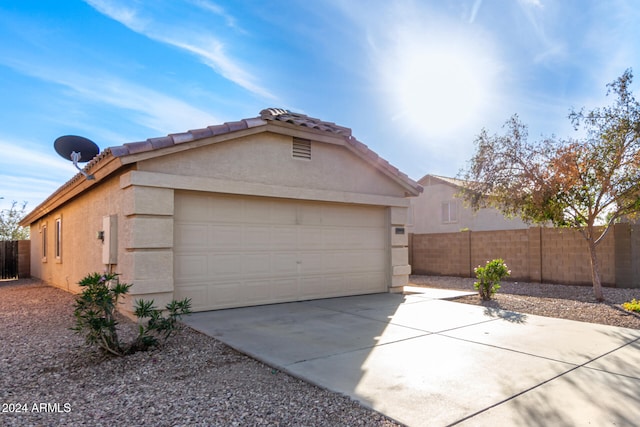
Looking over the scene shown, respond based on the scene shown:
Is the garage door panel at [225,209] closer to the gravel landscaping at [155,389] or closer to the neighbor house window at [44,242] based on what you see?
the gravel landscaping at [155,389]

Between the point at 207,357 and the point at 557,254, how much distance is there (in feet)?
40.4

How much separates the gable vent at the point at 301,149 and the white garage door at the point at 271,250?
3.55 feet

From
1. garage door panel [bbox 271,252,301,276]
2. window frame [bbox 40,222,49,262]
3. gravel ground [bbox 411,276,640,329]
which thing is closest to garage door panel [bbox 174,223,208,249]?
garage door panel [bbox 271,252,301,276]

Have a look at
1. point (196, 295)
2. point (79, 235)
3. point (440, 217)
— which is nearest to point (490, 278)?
point (196, 295)

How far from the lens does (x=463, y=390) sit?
13.0ft

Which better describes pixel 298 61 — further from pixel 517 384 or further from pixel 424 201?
pixel 424 201

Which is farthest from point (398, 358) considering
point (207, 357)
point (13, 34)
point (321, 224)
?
point (13, 34)

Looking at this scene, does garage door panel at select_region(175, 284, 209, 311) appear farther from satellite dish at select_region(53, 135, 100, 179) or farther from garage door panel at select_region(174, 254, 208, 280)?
satellite dish at select_region(53, 135, 100, 179)

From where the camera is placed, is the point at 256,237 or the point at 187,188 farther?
the point at 256,237

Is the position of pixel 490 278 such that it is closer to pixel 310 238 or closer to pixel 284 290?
pixel 310 238

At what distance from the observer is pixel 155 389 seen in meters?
4.07

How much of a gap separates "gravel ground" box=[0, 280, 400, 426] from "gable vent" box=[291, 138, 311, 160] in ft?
15.4

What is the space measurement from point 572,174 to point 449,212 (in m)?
15.3

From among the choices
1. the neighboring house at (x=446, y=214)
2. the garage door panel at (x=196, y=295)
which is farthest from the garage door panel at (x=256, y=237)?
the neighboring house at (x=446, y=214)
